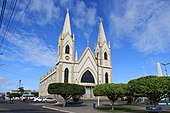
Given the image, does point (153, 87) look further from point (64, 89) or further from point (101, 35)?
point (101, 35)

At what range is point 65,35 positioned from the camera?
56625 mm

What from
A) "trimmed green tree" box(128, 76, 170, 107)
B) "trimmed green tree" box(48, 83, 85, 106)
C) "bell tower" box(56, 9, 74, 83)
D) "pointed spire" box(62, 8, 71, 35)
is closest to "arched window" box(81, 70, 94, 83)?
"bell tower" box(56, 9, 74, 83)

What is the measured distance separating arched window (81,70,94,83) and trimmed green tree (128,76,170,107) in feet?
121

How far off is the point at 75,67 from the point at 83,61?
3.63 metres

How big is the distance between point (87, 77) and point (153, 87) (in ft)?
128

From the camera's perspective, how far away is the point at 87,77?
57500mm

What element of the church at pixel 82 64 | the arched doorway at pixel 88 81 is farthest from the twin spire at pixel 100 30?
the arched doorway at pixel 88 81

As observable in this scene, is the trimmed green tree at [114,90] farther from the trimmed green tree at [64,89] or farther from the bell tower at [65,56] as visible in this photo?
the bell tower at [65,56]

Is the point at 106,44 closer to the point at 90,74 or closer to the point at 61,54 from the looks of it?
the point at 90,74

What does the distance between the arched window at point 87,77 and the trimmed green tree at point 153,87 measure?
36.7 m

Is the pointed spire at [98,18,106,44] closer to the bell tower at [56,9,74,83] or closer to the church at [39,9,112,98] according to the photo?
the church at [39,9,112,98]

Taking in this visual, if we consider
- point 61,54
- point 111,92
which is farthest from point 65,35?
point 111,92

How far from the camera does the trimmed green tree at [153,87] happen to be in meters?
19.1

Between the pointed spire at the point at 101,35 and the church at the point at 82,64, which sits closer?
the church at the point at 82,64
